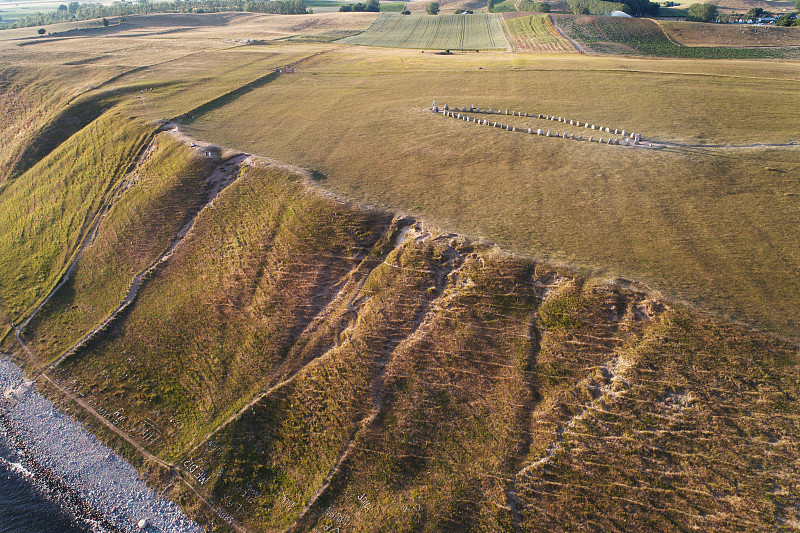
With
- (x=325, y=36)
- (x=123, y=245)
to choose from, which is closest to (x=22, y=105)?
(x=123, y=245)

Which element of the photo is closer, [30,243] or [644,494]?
[644,494]

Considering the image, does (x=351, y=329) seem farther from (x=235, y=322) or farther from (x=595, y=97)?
(x=595, y=97)

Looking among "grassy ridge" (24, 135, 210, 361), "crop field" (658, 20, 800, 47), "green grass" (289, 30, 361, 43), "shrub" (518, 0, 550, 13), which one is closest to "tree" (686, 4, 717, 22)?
"crop field" (658, 20, 800, 47)

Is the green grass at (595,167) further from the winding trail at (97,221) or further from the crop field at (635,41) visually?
the crop field at (635,41)

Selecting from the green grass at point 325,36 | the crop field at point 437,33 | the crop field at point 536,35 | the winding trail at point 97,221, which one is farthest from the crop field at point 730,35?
the winding trail at point 97,221

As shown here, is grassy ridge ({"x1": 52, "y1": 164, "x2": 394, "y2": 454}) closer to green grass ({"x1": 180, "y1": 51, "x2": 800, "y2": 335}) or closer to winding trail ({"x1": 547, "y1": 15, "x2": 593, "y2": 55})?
green grass ({"x1": 180, "y1": 51, "x2": 800, "y2": 335})

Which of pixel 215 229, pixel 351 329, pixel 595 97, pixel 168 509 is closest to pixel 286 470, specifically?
pixel 168 509

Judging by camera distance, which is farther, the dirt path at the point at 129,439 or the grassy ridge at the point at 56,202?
the grassy ridge at the point at 56,202
